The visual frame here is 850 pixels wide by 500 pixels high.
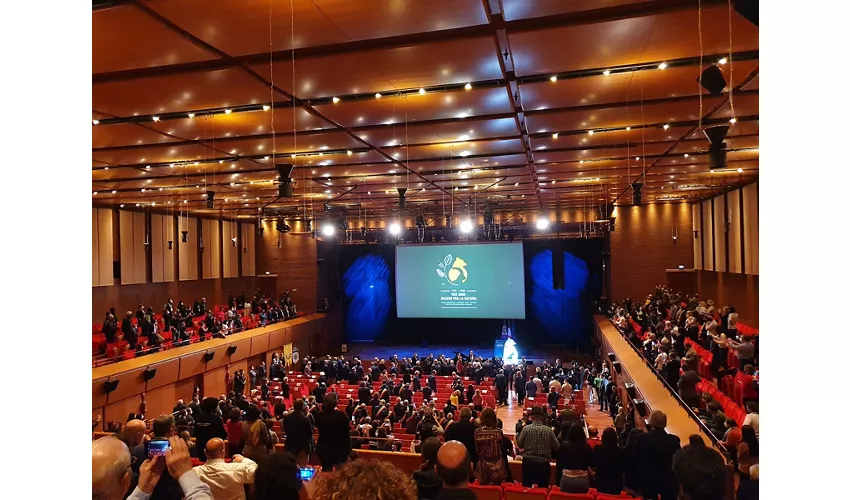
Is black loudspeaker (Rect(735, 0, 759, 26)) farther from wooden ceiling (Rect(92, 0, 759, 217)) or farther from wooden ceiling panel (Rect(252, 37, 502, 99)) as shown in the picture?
wooden ceiling panel (Rect(252, 37, 502, 99))

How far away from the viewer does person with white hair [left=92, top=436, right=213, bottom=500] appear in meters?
1.87

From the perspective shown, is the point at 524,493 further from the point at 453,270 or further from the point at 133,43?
the point at 453,270

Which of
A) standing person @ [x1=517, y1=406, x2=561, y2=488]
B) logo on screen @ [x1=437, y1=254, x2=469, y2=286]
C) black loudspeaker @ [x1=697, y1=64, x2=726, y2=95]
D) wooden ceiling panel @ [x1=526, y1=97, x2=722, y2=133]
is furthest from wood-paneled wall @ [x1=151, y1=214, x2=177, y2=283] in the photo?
black loudspeaker @ [x1=697, y1=64, x2=726, y2=95]

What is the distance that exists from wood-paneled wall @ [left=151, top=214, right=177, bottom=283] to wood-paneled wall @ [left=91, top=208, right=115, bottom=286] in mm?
2047

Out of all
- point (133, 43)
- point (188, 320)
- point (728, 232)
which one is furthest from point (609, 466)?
point (188, 320)

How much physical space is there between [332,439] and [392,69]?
4.35 meters

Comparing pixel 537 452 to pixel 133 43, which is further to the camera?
pixel 133 43

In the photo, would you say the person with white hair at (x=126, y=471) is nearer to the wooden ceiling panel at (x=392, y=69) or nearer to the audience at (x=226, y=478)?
the audience at (x=226, y=478)

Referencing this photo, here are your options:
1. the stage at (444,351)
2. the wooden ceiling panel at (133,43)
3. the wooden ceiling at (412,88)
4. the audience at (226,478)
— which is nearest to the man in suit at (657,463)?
the audience at (226,478)

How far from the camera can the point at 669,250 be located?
23531 mm

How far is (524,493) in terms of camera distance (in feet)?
15.0

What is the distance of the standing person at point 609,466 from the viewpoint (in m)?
4.92

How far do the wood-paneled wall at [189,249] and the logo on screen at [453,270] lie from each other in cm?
1084

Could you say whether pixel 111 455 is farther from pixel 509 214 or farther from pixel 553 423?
pixel 509 214
